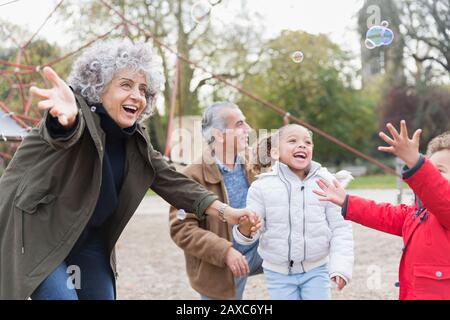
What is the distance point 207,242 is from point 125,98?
0.96 metres

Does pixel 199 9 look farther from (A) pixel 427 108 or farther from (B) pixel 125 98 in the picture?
(A) pixel 427 108

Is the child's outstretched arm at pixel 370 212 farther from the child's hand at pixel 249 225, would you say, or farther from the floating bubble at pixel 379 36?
the floating bubble at pixel 379 36

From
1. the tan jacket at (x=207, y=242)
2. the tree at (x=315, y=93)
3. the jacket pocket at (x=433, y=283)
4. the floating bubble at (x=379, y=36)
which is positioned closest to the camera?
the jacket pocket at (x=433, y=283)

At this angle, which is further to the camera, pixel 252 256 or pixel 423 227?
pixel 252 256

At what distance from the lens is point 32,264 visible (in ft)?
7.89

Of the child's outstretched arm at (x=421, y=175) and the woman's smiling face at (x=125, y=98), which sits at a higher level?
the woman's smiling face at (x=125, y=98)

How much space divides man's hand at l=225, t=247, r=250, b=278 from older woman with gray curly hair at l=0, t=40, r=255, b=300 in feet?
1.13

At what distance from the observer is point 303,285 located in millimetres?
3150

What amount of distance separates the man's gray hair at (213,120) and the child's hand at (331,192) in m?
0.91

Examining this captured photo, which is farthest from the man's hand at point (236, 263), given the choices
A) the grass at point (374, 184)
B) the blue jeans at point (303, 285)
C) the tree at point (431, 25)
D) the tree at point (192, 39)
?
the tree at point (431, 25)

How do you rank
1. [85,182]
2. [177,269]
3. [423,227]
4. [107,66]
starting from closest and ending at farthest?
[85,182] < [423,227] < [107,66] < [177,269]

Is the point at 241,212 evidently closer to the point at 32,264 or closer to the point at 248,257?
the point at 248,257

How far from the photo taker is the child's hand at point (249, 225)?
9.75 feet

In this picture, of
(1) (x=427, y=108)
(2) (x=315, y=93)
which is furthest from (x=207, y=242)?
(1) (x=427, y=108)
